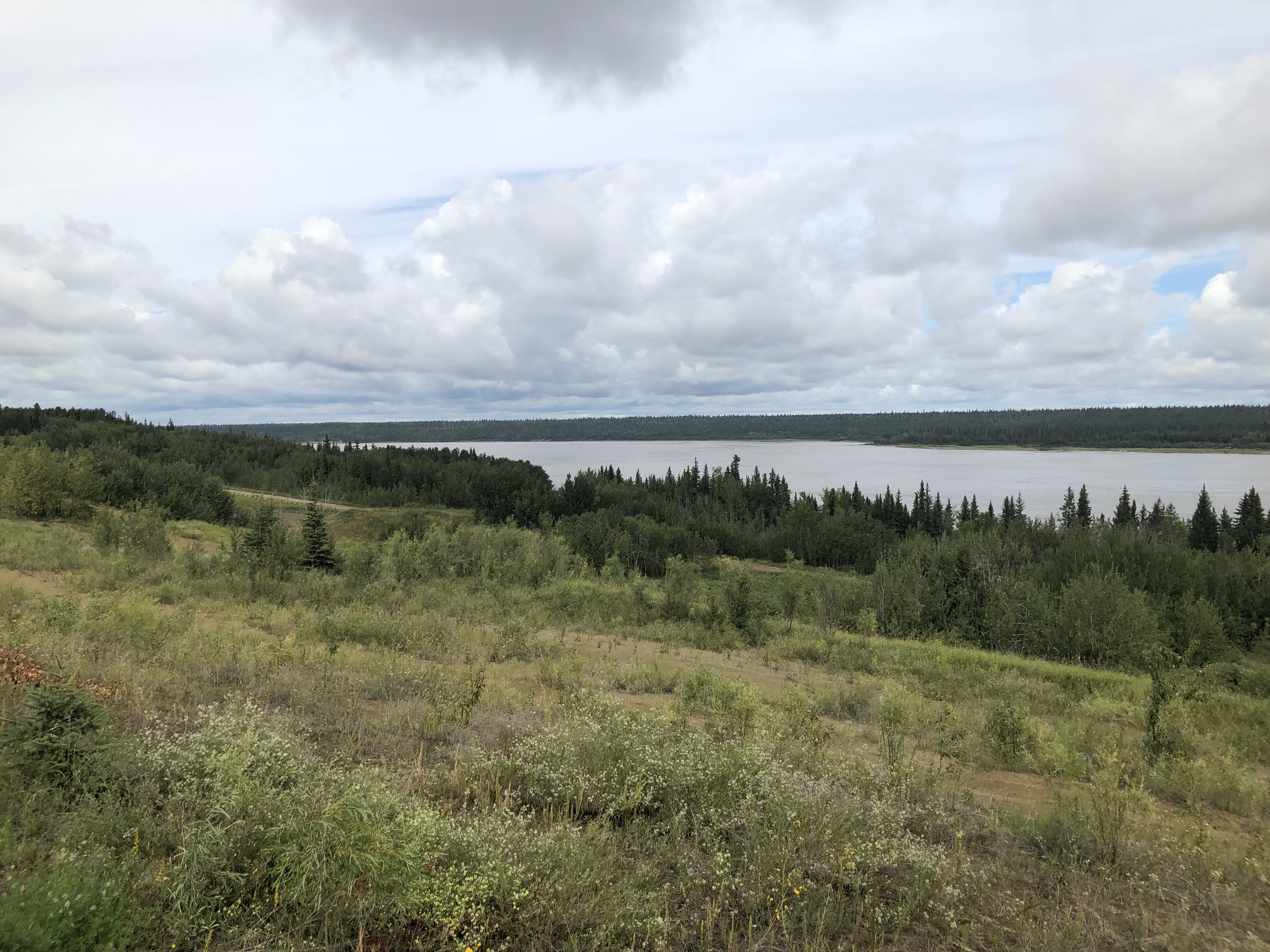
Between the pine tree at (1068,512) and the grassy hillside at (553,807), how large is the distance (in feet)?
272

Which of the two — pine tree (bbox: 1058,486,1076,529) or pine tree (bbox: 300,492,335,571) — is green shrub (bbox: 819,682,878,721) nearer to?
pine tree (bbox: 300,492,335,571)

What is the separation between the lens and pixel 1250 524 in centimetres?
7162

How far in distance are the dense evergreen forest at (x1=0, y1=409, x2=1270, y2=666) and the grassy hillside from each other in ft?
49.7

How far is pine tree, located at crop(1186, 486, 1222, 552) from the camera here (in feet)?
230

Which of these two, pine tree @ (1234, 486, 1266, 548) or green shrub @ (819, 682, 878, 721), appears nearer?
green shrub @ (819, 682, 878, 721)

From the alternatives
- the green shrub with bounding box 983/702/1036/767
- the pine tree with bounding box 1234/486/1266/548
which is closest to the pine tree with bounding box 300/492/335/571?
the green shrub with bounding box 983/702/1036/767

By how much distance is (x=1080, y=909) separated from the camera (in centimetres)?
423

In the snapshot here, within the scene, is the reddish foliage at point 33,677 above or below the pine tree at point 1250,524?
above

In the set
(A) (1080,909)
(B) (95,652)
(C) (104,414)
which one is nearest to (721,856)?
(A) (1080,909)

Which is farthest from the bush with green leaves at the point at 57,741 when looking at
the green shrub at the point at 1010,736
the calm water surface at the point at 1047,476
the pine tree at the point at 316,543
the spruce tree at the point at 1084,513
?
the calm water surface at the point at 1047,476

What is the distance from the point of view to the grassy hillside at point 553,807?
356 centimetres

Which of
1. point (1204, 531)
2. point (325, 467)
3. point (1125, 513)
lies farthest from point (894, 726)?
point (325, 467)

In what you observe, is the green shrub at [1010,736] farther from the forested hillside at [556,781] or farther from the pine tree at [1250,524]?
the pine tree at [1250,524]

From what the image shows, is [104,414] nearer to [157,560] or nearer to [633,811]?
[157,560]
